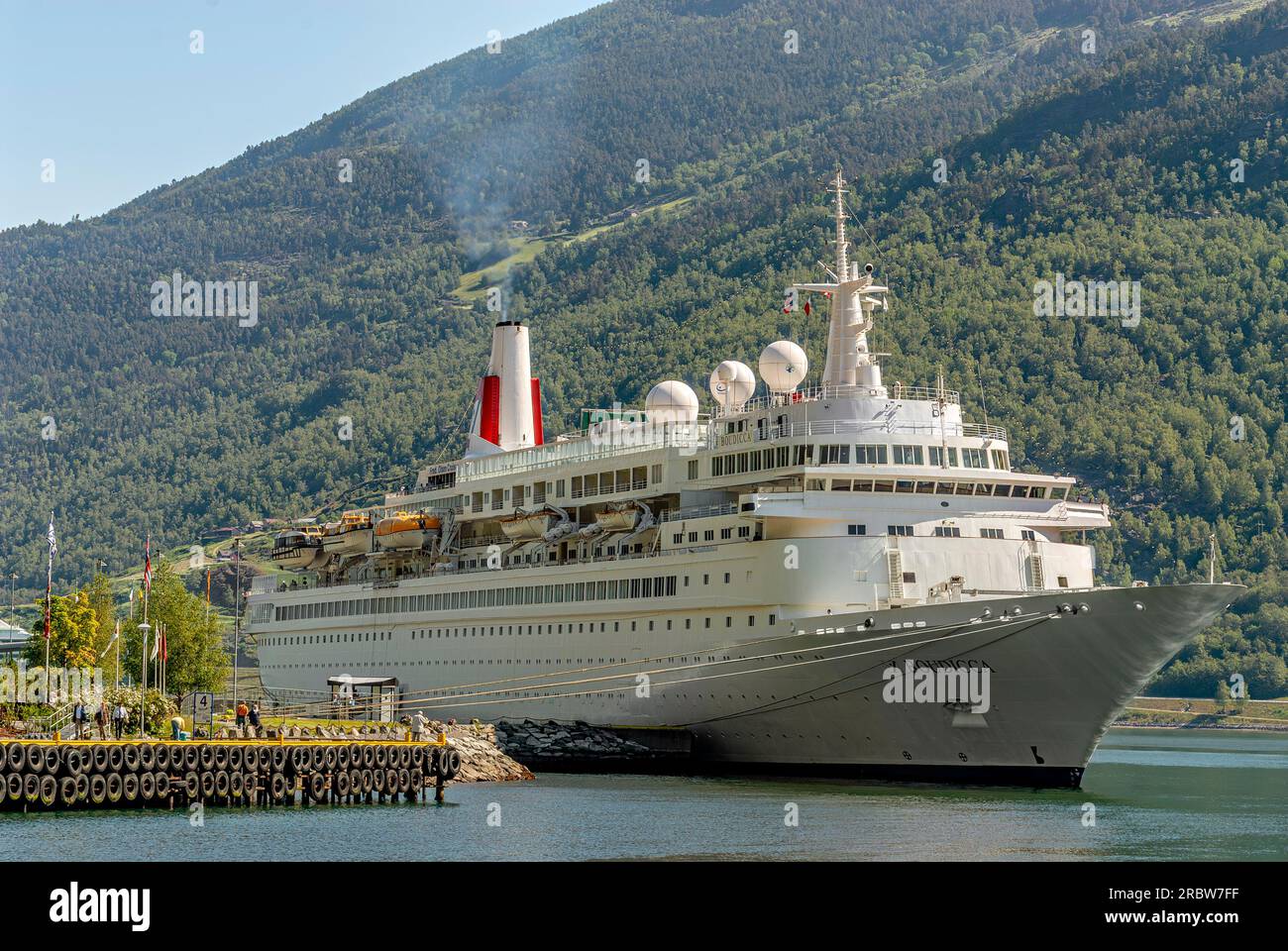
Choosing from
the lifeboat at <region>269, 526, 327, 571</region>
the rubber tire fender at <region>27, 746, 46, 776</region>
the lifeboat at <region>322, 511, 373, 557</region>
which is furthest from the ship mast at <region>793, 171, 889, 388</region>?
the lifeboat at <region>269, 526, 327, 571</region>

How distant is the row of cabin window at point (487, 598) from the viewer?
52.7 meters

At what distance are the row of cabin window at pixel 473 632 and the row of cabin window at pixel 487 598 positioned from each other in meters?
0.73

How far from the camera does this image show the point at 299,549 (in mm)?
75312

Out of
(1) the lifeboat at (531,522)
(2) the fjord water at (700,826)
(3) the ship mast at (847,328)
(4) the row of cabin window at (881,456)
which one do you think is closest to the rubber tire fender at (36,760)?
(2) the fjord water at (700,826)

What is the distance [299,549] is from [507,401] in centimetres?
1190

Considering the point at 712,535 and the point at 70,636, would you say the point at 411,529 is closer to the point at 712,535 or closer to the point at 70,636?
the point at 70,636

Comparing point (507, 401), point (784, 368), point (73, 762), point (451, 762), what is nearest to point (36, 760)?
point (73, 762)

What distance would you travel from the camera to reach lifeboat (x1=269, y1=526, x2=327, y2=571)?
74.9 meters
